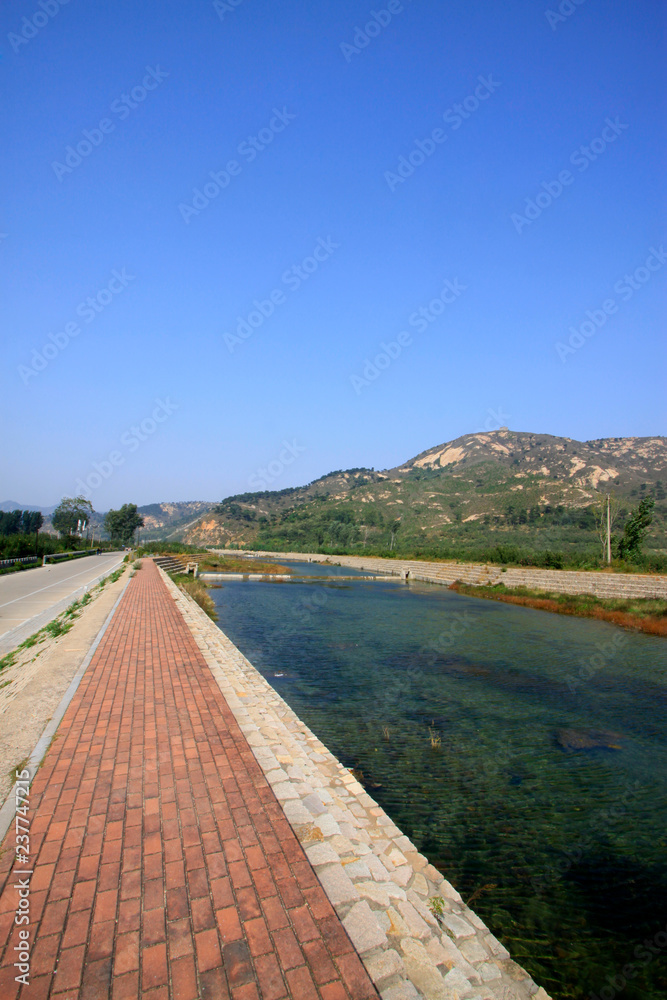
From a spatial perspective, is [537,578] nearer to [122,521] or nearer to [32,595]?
[32,595]

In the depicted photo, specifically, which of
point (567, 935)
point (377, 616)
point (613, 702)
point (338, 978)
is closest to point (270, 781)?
point (338, 978)

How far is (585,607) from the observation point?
22594 mm

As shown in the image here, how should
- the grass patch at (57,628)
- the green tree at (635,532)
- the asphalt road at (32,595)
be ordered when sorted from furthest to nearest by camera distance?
1. the green tree at (635,532)
2. the asphalt road at (32,595)
3. the grass patch at (57,628)

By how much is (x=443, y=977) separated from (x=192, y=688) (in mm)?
5276

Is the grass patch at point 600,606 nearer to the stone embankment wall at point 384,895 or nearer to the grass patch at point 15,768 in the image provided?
the stone embankment wall at point 384,895

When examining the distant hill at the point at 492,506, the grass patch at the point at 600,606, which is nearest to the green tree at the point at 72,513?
the distant hill at the point at 492,506

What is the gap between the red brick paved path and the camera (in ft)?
7.95

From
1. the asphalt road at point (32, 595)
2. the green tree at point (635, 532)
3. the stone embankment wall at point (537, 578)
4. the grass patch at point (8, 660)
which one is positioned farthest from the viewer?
the green tree at point (635, 532)

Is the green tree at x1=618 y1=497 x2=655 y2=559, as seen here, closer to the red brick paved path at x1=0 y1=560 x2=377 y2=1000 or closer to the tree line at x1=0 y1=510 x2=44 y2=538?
the red brick paved path at x1=0 y1=560 x2=377 y2=1000

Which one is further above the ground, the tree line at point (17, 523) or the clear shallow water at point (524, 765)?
the tree line at point (17, 523)

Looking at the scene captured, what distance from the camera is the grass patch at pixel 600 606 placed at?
19094 mm

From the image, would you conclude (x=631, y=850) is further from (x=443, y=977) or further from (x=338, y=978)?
(x=338, y=978)

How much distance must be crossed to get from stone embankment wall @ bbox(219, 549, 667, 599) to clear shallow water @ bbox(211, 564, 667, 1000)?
22.8ft

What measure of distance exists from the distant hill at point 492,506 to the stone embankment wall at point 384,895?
44.6 m
